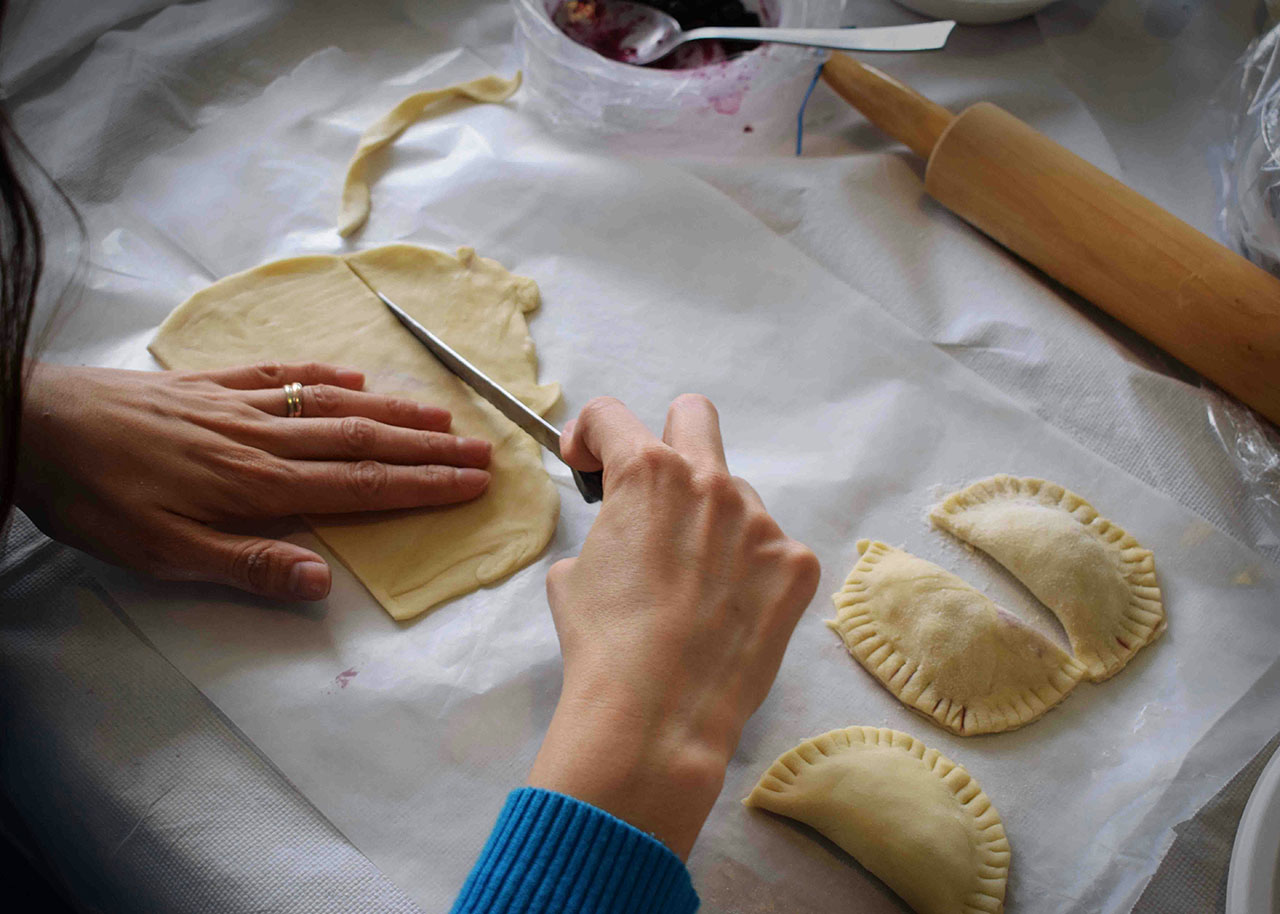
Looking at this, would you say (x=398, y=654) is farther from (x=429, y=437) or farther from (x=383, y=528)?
(x=429, y=437)

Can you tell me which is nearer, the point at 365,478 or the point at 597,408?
the point at 597,408

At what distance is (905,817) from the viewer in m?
1.15

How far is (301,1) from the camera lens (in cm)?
207

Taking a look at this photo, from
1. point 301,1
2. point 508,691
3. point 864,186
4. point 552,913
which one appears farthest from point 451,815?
point 301,1

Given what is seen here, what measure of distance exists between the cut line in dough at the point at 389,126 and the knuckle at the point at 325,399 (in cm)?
48

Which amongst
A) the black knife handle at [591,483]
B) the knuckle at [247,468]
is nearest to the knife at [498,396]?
the black knife handle at [591,483]

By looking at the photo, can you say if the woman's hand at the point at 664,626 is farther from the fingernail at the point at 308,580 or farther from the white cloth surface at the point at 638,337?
the fingernail at the point at 308,580

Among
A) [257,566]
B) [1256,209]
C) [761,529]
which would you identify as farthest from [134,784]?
[1256,209]

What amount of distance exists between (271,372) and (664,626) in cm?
81

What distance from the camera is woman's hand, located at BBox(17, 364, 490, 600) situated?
123 centimetres

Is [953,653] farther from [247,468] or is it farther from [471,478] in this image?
[247,468]

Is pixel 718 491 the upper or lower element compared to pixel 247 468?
upper

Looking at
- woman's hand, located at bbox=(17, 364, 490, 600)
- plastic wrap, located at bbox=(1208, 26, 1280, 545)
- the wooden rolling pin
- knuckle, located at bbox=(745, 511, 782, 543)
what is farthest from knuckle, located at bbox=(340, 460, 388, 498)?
plastic wrap, located at bbox=(1208, 26, 1280, 545)

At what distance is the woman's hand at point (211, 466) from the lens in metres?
1.23
